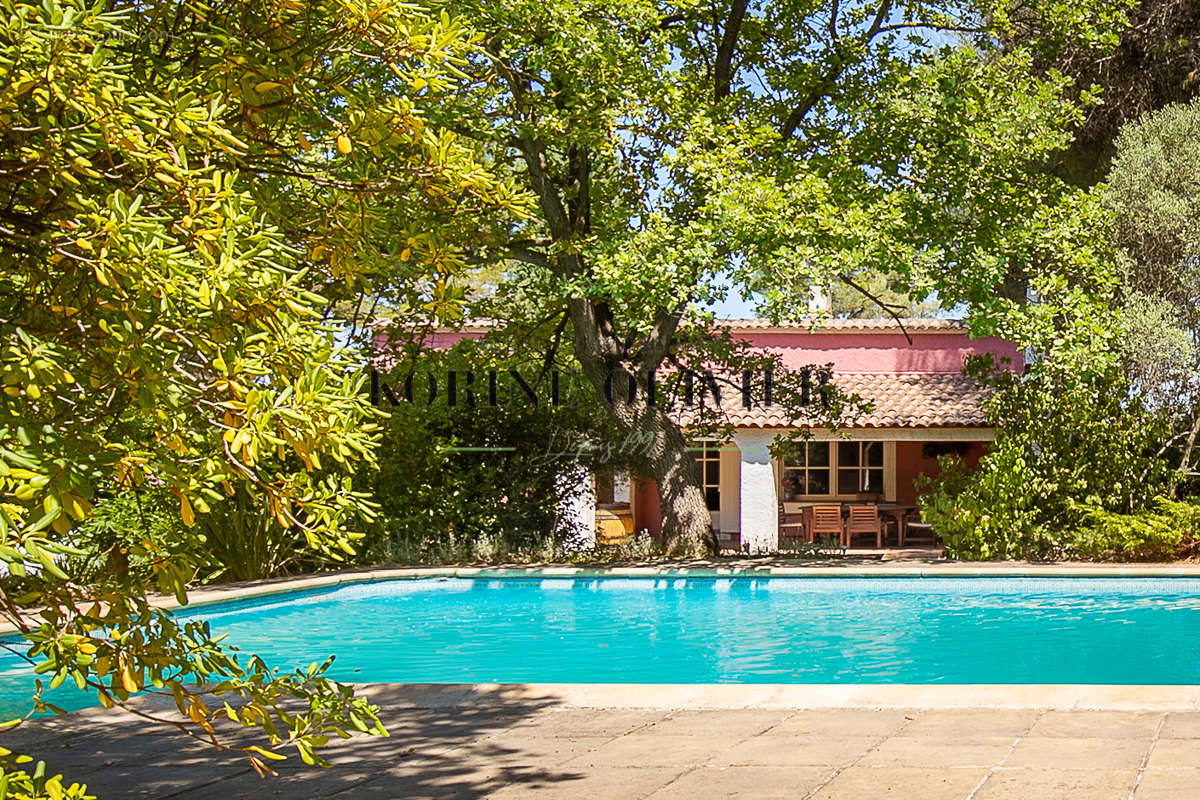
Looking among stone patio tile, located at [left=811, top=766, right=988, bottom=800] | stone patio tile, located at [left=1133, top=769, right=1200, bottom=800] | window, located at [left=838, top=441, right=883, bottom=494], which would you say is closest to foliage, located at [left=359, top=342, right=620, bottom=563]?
window, located at [left=838, top=441, right=883, bottom=494]

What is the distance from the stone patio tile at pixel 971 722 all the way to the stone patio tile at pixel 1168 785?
995 mm

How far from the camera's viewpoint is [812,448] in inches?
1021

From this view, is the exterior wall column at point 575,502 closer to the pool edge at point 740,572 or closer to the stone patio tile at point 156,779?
the pool edge at point 740,572

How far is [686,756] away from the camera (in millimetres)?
5746

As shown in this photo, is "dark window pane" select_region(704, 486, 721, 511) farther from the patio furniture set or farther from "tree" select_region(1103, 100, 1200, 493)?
"tree" select_region(1103, 100, 1200, 493)

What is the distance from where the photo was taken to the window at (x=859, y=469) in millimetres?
25719

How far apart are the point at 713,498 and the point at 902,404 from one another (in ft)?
16.1

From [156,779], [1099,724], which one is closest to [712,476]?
[1099,724]

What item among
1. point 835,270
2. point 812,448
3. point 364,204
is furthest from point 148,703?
point 812,448

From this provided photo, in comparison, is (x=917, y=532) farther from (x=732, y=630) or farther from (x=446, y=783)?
(x=446, y=783)

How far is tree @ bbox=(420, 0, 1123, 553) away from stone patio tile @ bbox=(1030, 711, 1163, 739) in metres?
8.75

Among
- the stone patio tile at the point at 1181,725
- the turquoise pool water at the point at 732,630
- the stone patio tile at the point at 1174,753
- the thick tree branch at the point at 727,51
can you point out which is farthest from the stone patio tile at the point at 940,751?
the thick tree branch at the point at 727,51

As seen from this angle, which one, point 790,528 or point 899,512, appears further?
point 790,528

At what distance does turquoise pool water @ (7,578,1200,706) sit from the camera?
34.3 feet
